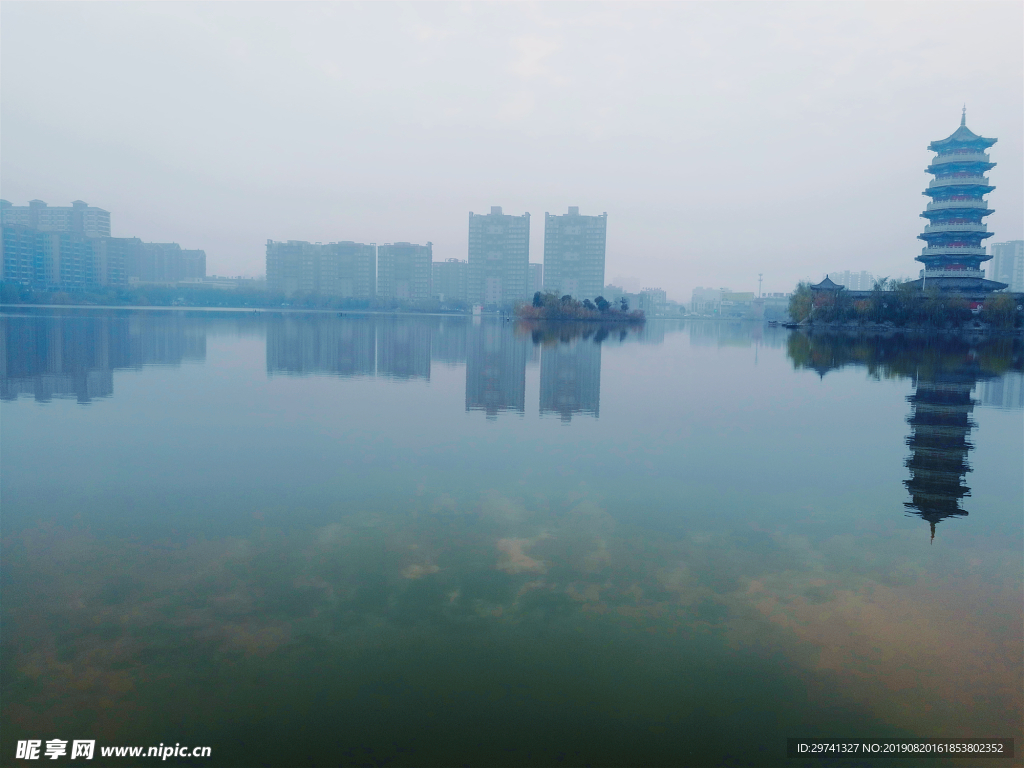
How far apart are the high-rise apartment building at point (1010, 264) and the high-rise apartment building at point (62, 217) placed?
456 feet

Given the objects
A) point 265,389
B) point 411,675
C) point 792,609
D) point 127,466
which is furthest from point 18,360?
point 792,609

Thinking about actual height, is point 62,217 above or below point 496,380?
above

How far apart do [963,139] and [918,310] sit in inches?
597

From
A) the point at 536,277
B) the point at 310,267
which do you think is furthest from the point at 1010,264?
the point at 310,267

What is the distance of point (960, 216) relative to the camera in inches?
2083

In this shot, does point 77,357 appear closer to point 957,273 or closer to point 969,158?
point 957,273

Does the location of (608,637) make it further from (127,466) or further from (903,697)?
(127,466)

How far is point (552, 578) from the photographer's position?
493cm

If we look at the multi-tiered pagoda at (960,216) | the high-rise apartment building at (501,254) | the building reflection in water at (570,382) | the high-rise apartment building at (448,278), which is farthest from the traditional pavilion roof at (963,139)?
the high-rise apartment building at (448,278)

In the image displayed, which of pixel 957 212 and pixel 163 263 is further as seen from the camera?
pixel 163 263

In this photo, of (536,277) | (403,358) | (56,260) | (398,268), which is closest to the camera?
(403,358)

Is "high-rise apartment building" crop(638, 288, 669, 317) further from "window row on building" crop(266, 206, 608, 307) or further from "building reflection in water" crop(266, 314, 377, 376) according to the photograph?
"building reflection in water" crop(266, 314, 377, 376)

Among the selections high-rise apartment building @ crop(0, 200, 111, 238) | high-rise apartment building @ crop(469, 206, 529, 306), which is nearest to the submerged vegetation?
high-rise apartment building @ crop(469, 206, 529, 306)

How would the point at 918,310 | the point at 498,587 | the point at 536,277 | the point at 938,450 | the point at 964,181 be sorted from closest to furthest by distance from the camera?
1. the point at 498,587
2. the point at 938,450
3. the point at 918,310
4. the point at 964,181
5. the point at 536,277
